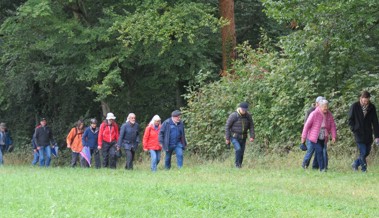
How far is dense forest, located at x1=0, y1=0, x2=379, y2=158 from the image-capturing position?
21.5 meters

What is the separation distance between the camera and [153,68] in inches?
1289

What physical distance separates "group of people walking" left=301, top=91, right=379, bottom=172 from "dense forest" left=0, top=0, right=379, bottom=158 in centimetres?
213

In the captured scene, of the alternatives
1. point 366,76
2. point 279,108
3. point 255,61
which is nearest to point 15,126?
point 255,61

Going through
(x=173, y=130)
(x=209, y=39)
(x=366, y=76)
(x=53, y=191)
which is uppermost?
(x=209, y=39)

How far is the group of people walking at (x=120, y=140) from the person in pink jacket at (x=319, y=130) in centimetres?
433

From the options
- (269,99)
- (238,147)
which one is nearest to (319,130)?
(238,147)

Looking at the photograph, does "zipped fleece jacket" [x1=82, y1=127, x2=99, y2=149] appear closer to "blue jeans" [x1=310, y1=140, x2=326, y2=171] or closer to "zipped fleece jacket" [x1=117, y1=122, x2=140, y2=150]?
"zipped fleece jacket" [x1=117, y1=122, x2=140, y2=150]

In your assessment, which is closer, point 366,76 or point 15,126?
point 366,76

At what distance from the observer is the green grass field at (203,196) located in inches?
448

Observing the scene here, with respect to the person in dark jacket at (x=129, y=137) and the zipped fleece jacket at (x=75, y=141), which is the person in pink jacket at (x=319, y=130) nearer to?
the person in dark jacket at (x=129, y=137)

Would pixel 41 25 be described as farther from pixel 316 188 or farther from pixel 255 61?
pixel 316 188

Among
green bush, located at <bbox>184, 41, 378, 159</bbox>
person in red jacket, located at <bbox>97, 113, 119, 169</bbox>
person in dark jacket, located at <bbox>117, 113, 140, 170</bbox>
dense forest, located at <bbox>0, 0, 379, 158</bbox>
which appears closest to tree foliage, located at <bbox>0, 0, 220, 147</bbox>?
dense forest, located at <bbox>0, 0, 379, 158</bbox>

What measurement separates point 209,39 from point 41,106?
11757 millimetres

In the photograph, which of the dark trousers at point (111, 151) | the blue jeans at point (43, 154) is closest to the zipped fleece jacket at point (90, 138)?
the dark trousers at point (111, 151)
